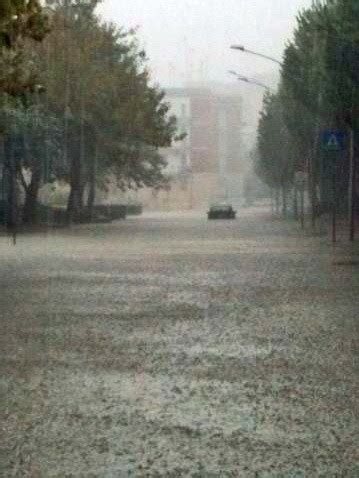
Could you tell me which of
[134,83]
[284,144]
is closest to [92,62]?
[134,83]

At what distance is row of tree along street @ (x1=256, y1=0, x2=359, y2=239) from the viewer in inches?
1785

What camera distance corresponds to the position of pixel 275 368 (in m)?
11.4

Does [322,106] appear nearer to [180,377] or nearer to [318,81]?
[318,81]

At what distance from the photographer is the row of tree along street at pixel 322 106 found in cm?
4534

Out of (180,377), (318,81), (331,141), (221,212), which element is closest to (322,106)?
(318,81)

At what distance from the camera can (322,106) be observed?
59.0 m

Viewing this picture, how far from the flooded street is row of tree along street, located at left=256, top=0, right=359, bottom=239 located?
62.8 feet

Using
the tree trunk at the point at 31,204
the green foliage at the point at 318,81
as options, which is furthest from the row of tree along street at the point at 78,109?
the green foliage at the point at 318,81

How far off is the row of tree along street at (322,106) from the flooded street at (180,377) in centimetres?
1913

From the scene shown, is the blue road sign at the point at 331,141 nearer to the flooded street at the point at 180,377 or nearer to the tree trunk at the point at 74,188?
the flooded street at the point at 180,377

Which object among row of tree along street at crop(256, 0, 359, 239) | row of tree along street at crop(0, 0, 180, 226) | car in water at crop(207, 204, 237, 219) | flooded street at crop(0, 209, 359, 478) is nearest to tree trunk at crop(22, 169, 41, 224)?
row of tree along street at crop(0, 0, 180, 226)

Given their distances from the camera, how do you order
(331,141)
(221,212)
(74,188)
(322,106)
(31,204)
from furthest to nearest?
(221,212)
(74,188)
(31,204)
(322,106)
(331,141)

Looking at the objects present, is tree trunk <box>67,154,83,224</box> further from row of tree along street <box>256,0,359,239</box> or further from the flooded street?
the flooded street

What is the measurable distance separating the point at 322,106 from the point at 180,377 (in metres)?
49.1
